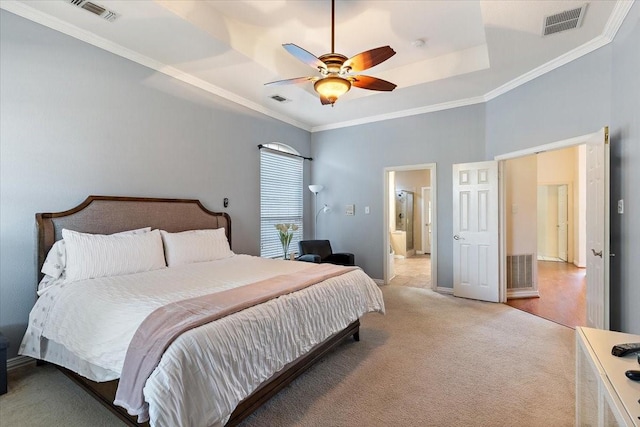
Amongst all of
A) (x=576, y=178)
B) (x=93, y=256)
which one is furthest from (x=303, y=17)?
(x=576, y=178)

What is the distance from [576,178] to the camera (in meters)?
7.32

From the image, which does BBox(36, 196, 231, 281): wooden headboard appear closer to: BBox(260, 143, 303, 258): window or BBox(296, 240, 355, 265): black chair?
BBox(260, 143, 303, 258): window

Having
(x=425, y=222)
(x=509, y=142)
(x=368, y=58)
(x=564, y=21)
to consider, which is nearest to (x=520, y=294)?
(x=509, y=142)

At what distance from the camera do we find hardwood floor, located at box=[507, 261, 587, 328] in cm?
380

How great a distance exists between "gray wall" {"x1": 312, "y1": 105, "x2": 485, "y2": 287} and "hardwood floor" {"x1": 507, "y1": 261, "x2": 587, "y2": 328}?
113 centimetres

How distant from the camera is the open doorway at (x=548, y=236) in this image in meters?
4.45

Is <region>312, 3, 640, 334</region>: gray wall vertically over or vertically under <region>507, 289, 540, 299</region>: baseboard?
over

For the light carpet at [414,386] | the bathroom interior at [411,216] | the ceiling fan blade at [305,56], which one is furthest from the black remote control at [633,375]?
the bathroom interior at [411,216]

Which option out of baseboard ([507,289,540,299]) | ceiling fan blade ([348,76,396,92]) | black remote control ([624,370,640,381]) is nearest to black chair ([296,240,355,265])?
baseboard ([507,289,540,299])

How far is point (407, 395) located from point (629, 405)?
1.46 metres

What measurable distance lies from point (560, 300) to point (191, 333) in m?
5.08

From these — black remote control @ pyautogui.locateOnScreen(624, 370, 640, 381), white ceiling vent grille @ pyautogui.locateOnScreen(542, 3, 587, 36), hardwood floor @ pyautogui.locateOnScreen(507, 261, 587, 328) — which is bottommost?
hardwood floor @ pyautogui.locateOnScreen(507, 261, 587, 328)

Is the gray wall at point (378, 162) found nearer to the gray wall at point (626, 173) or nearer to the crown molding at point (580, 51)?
the crown molding at point (580, 51)

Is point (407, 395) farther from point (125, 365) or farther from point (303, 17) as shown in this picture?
point (303, 17)
